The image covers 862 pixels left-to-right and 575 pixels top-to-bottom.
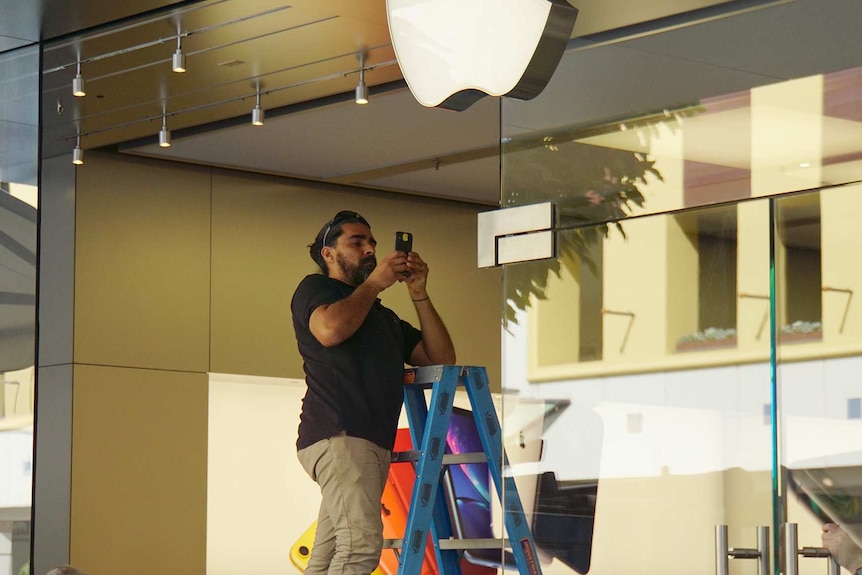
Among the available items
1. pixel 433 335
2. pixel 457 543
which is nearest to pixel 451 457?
pixel 457 543

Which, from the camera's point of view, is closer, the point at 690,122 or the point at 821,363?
the point at 821,363

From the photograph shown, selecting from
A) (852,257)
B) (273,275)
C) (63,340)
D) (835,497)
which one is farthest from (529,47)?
(273,275)

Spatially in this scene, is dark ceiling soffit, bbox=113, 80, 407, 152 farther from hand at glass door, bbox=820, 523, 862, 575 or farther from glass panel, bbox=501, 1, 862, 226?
hand at glass door, bbox=820, 523, 862, 575

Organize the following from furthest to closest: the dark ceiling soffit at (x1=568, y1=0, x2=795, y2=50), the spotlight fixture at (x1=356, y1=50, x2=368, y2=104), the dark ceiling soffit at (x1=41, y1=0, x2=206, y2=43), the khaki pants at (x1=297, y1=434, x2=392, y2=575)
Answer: the spotlight fixture at (x1=356, y1=50, x2=368, y2=104) < the dark ceiling soffit at (x1=41, y1=0, x2=206, y2=43) < the khaki pants at (x1=297, y1=434, x2=392, y2=575) < the dark ceiling soffit at (x1=568, y1=0, x2=795, y2=50)

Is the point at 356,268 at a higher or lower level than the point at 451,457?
higher

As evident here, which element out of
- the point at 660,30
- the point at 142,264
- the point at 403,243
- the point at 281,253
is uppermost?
the point at 660,30

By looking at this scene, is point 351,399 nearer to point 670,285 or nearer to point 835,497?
point 670,285

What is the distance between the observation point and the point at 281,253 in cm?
749

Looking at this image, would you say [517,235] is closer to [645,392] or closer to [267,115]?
[645,392]

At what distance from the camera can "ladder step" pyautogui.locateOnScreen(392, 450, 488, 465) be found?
4.27 metres

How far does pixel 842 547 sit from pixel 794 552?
0.09 m

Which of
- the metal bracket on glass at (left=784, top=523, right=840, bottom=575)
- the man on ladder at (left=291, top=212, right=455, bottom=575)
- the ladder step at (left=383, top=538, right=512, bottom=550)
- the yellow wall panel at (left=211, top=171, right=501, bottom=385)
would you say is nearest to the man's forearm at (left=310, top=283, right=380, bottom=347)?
the man on ladder at (left=291, top=212, right=455, bottom=575)

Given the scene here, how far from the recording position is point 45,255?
6.92 m

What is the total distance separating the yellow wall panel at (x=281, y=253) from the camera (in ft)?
23.8
